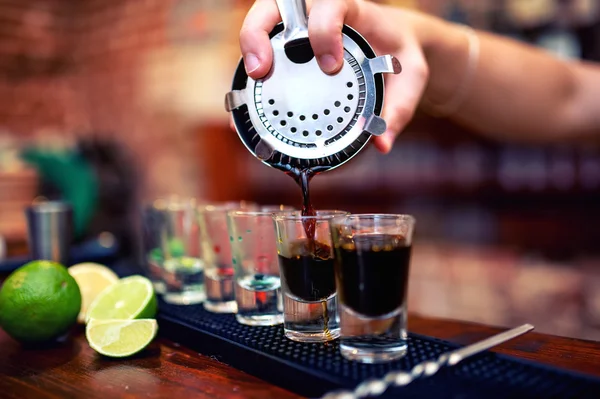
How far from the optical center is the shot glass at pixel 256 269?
3.56 ft

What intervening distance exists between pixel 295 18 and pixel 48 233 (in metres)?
0.96

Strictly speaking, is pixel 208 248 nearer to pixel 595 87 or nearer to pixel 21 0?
pixel 595 87

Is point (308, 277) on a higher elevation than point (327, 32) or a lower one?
lower

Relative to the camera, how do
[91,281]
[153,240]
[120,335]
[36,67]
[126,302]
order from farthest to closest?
[36,67]
[153,240]
[91,281]
[126,302]
[120,335]

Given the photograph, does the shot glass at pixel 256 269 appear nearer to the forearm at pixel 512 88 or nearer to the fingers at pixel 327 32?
the fingers at pixel 327 32

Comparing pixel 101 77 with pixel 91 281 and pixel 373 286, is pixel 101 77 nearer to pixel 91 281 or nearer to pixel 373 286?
pixel 91 281

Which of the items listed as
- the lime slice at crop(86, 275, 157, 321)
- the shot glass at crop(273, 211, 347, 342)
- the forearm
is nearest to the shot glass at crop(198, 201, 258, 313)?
the lime slice at crop(86, 275, 157, 321)

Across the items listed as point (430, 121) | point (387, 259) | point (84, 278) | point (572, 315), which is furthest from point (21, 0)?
point (387, 259)

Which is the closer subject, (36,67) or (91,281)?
(91,281)

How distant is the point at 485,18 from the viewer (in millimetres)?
2879

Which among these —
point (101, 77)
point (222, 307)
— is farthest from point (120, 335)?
point (101, 77)

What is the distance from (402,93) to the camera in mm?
1111

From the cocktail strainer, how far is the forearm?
20.6 inches

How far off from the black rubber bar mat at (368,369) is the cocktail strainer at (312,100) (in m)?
0.28
